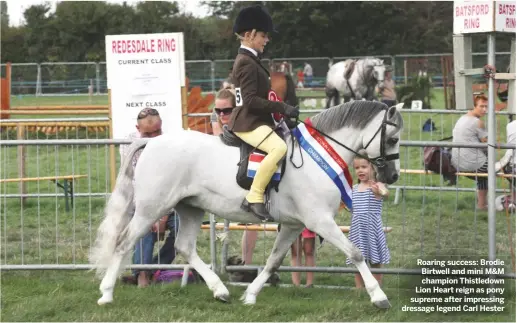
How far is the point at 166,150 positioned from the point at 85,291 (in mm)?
1642

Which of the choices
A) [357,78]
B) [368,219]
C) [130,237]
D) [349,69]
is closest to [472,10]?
[368,219]

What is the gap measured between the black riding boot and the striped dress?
3.31 ft

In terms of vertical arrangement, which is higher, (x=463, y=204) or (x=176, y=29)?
(x=176, y=29)

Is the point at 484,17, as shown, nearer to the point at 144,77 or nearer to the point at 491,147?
the point at 491,147

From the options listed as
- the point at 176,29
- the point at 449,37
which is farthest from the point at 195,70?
the point at 449,37

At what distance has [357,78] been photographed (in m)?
30.1

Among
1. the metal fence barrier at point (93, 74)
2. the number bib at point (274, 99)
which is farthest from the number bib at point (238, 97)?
the metal fence barrier at point (93, 74)

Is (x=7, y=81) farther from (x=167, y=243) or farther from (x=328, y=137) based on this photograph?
(x=328, y=137)

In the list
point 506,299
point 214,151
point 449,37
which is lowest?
point 506,299

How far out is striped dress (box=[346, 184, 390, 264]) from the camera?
8.86 m

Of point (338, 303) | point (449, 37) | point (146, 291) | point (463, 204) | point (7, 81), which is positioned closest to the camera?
point (338, 303)

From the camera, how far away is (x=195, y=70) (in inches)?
1732

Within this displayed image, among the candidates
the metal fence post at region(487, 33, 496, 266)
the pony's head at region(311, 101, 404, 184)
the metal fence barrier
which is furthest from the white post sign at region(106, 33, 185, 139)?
the metal fence barrier

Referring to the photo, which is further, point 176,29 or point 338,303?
point 176,29
